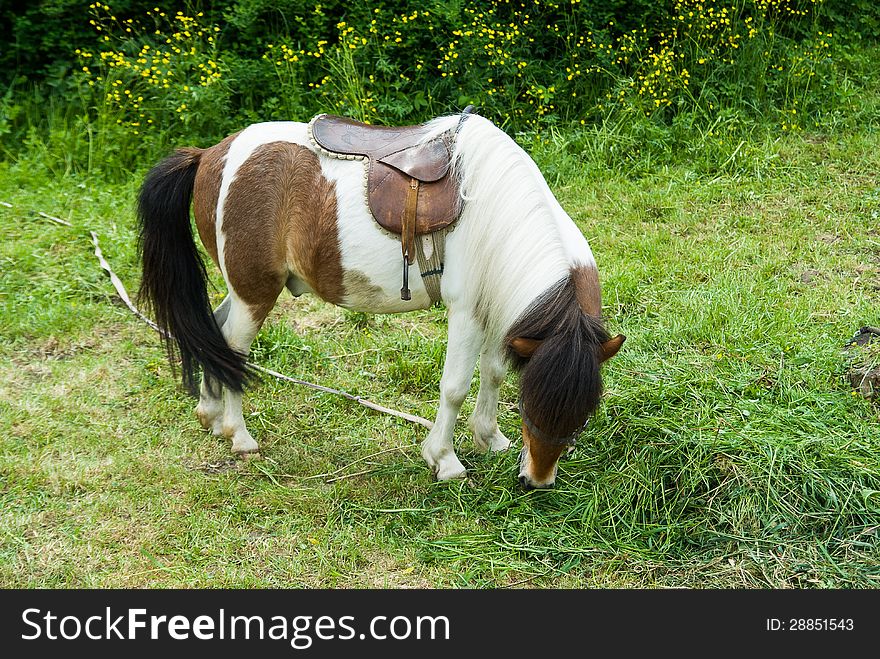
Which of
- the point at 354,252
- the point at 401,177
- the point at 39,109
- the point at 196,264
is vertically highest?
the point at 401,177

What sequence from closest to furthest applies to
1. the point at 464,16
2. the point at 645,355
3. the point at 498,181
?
the point at 498,181, the point at 645,355, the point at 464,16

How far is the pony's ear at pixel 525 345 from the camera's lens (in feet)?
10.6

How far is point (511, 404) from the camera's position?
4.54 metres

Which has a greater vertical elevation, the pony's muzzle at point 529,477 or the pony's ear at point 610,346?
the pony's ear at point 610,346

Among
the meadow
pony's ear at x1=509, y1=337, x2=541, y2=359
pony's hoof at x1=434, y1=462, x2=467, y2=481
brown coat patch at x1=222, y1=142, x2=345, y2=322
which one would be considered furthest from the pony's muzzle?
brown coat patch at x1=222, y1=142, x2=345, y2=322

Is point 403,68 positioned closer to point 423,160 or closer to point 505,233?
point 423,160

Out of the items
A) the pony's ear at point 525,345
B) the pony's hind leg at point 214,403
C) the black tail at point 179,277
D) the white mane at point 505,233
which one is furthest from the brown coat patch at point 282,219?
the pony's ear at point 525,345

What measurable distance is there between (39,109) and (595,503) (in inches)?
233

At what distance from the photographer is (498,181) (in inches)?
139

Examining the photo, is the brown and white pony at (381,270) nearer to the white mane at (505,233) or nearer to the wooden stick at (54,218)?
the white mane at (505,233)

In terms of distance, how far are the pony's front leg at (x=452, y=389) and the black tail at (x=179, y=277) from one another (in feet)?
3.05
